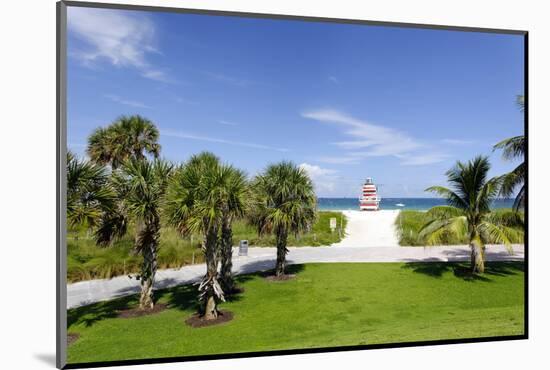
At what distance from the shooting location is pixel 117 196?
14.2 feet

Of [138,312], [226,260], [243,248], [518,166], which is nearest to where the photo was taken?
[138,312]

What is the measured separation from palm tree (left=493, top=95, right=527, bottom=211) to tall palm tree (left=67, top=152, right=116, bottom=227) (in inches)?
243

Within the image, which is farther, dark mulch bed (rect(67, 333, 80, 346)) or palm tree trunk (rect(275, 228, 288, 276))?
palm tree trunk (rect(275, 228, 288, 276))

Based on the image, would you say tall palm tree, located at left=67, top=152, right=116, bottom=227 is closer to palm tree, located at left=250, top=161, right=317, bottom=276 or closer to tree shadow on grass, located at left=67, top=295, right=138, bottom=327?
tree shadow on grass, located at left=67, top=295, right=138, bottom=327

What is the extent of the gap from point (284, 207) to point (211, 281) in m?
2.30

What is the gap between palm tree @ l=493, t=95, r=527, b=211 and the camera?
5191mm

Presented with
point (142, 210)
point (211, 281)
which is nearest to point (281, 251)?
point (211, 281)

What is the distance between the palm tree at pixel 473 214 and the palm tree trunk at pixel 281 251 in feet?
8.95

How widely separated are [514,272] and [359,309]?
10.6 feet

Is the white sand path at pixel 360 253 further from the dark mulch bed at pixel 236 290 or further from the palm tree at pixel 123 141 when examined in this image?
the palm tree at pixel 123 141

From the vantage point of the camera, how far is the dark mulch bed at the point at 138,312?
15.2 feet

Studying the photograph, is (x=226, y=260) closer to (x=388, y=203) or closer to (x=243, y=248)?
(x=243, y=248)

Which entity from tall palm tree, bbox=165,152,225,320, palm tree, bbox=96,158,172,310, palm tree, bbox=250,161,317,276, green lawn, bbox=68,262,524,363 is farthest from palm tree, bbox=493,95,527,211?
palm tree, bbox=96,158,172,310

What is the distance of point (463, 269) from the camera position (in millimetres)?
6277
